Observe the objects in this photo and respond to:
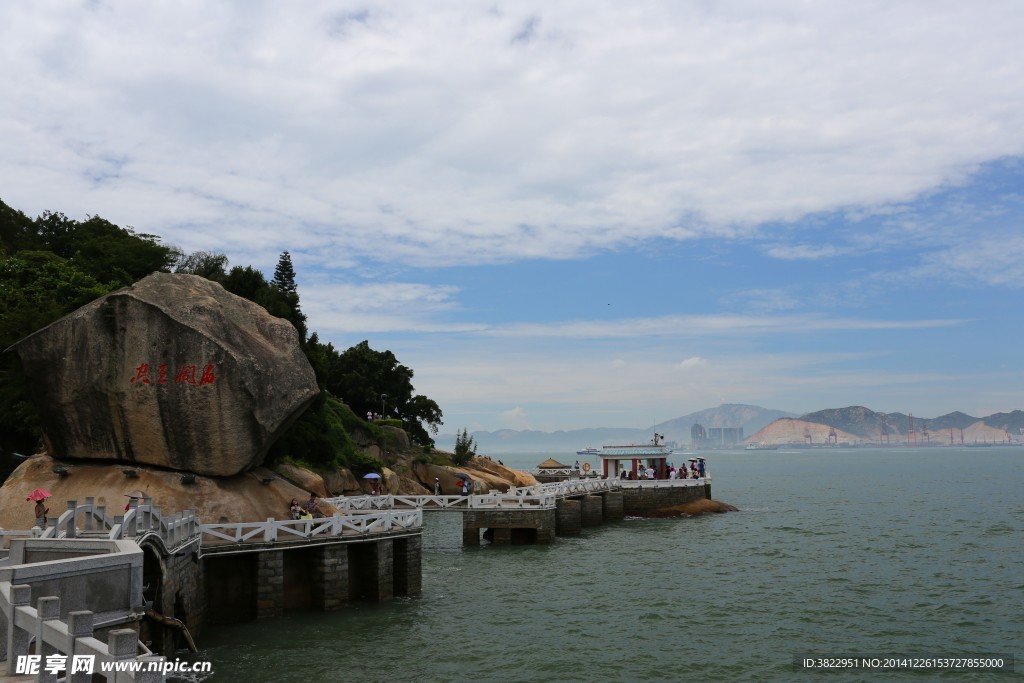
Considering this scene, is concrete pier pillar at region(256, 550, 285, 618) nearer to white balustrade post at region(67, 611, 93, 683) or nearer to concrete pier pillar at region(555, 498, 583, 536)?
white balustrade post at region(67, 611, 93, 683)

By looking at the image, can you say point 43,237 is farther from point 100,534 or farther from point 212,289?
point 100,534

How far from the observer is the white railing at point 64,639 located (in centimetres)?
752

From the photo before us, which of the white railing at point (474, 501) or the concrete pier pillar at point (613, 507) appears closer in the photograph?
the white railing at point (474, 501)

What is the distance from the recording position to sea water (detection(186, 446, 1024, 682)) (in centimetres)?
2409

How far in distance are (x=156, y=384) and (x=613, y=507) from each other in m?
41.7

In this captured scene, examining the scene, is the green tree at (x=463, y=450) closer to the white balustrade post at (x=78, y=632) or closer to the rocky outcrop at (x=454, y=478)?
the rocky outcrop at (x=454, y=478)

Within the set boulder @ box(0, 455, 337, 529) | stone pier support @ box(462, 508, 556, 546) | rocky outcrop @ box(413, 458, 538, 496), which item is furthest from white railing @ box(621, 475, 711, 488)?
boulder @ box(0, 455, 337, 529)

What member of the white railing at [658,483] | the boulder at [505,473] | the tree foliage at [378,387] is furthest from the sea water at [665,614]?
the tree foliage at [378,387]

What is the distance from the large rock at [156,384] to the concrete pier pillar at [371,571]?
5462 millimetres

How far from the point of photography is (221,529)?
2867 centimetres

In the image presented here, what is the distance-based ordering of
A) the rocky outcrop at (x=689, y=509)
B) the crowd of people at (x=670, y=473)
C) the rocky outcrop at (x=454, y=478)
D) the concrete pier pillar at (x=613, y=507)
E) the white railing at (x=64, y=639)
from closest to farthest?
1. the white railing at (x=64, y=639)
2. the concrete pier pillar at (x=613, y=507)
3. the rocky outcrop at (x=689, y=509)
4. the crowd of people at (x=670, y=473)
5. the rocky outcrop at (x=454, y=478)

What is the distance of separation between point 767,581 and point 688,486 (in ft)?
96.7

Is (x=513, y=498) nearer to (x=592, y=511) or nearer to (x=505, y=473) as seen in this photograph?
(x=592, y=511)

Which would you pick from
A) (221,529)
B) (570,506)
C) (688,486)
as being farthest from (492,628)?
(688,486)
